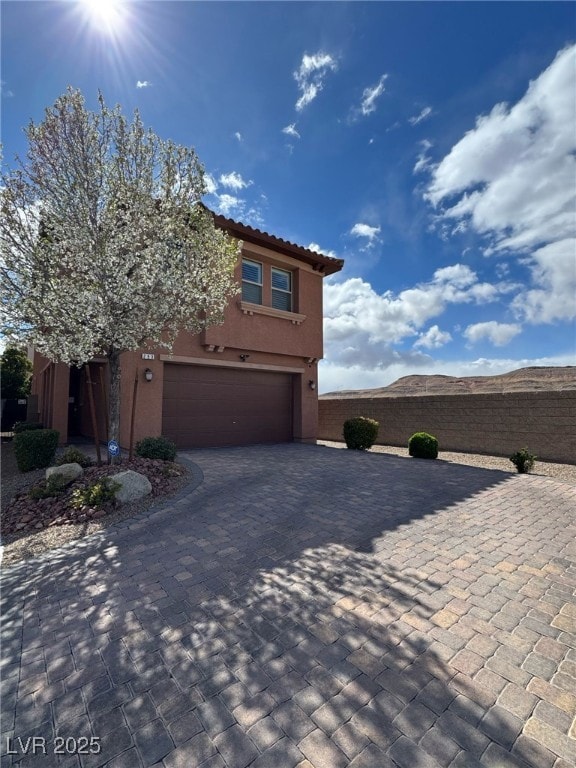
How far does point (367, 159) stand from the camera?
33.2 ft

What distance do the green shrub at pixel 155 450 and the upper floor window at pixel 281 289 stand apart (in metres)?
6.66

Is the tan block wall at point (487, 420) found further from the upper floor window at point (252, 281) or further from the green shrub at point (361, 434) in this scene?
the upper floor window at point (252, 281)

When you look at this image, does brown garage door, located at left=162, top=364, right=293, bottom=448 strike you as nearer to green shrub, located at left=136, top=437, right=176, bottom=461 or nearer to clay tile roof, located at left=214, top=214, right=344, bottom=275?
green shrub, located at left=136, top=437, right=176, bottom=461

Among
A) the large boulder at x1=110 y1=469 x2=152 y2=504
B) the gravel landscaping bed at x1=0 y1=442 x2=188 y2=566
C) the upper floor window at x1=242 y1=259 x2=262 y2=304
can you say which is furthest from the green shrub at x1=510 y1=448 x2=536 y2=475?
the upper floor window at x1=242 y1=259 x2=262 y2=304

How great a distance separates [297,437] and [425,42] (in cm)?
1116

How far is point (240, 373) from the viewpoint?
39.4 ft

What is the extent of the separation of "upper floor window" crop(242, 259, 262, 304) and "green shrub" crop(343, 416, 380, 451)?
526 cm

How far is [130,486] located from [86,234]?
4.40m

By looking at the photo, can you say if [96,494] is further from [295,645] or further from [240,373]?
[240,373]

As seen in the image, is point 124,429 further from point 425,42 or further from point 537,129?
point 537,129

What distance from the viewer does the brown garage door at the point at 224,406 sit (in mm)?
10578

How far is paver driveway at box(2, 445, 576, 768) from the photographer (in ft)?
6.13

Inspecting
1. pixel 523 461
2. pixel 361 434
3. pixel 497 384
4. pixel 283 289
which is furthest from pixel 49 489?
pixel 497 384
